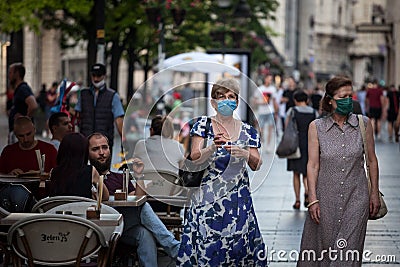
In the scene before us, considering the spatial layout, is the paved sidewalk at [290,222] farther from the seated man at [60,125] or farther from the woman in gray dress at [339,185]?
the seated man at [60,125]

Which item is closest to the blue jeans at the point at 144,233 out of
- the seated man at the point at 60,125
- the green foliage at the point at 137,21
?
the seated man at the point at 60,125

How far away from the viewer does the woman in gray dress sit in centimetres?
880

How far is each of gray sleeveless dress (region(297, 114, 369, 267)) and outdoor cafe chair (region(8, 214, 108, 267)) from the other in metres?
1.72

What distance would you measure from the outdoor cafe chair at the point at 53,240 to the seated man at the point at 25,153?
12.9ft

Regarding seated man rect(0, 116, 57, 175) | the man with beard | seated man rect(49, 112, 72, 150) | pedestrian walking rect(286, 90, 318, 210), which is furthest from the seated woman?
pedestrian walking rect(286, 90, 318, 210)

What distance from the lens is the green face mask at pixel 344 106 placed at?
882 centimetres

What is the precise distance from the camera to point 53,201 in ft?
29.6

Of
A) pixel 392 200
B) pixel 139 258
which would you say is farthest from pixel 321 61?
pixel 139 258

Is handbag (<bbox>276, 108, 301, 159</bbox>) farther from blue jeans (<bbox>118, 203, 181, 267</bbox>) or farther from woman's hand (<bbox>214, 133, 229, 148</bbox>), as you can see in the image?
woman's hand (<bbox>214, 133, 229, 148</bbox>)

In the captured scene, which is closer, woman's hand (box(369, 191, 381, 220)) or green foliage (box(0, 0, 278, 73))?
woman's hand (box(369, 191, 381, 220))

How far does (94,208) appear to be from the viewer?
855 cm

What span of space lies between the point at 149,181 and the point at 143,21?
22866 millimetres

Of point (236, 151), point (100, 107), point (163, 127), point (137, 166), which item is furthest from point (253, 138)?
point (100, 107)

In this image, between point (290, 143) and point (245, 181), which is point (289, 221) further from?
point (245, 181)
